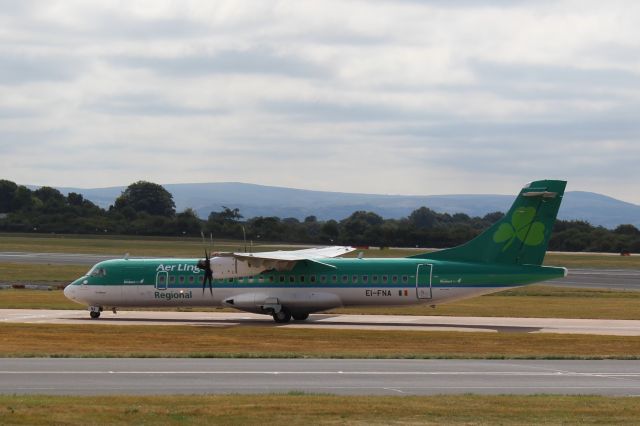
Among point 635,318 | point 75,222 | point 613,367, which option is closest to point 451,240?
point 75,222

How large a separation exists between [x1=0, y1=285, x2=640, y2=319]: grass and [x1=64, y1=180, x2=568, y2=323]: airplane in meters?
2.70

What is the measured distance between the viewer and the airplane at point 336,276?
41.1 metres

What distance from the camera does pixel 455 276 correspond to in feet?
137

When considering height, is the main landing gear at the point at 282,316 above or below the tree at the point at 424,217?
below

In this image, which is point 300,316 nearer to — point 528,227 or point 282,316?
point 282,316

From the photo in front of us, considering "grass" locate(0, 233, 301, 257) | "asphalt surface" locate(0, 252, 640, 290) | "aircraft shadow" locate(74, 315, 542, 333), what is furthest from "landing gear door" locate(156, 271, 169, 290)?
"grass" locate(0, 233, 301, 257)

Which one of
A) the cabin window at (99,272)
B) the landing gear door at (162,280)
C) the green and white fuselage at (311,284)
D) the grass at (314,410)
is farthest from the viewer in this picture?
the cabin window at (99,272)

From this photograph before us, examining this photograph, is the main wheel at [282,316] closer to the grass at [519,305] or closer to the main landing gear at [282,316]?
the main landing gear at [282,316]

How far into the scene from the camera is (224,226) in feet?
413

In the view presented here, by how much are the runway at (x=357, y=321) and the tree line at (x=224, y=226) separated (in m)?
63.1

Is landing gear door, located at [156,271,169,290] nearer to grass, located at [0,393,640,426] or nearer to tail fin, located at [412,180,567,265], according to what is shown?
tail fin, located at [412,180,567,265]

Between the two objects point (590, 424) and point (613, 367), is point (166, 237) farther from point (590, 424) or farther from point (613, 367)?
point (590, 424)

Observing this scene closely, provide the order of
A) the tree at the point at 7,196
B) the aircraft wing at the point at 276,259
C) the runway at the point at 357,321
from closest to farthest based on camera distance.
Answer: the runway at the point at 357,321, the aircraft wing at the point at 276,259, the tree at the point at 7,196

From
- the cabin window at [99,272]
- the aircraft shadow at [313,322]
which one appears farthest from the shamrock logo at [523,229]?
the cabin window at [99,272]
